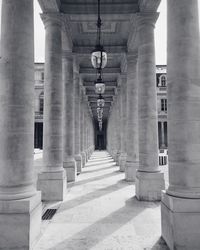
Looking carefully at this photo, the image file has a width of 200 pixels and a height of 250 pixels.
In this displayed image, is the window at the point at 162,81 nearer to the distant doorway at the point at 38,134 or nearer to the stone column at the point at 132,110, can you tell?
the distant doorway at the point at 38,134

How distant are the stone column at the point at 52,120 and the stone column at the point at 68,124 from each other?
3714 mm

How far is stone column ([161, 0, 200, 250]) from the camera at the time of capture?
17.2 feet

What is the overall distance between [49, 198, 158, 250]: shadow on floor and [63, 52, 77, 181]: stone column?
594cm

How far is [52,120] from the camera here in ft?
33.8

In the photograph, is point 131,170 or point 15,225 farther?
point 131,170

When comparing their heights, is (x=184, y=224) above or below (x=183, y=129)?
below

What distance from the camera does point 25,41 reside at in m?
5.82

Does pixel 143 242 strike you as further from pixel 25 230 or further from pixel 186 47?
pixel 186 47

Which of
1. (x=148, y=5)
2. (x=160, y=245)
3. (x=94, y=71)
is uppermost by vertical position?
(x=94, y=71)

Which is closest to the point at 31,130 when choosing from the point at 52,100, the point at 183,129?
the point at 183,129

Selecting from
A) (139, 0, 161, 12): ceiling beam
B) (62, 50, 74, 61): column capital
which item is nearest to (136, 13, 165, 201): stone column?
(139, 0, 161, 12): ceiling beam

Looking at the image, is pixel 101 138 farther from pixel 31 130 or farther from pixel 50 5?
pixel 31 130

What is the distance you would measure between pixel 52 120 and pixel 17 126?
15.4 ft

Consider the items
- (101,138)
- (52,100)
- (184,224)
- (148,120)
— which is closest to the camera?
(184,224)
